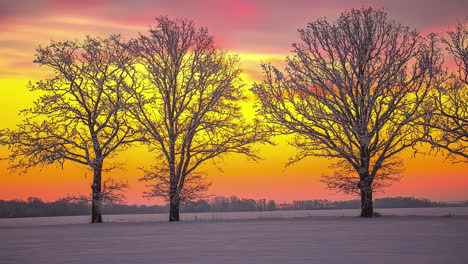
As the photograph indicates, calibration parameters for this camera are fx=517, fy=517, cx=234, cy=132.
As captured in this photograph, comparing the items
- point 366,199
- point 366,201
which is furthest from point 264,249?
point 366,201

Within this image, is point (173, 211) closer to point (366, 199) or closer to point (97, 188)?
point (97, 188)

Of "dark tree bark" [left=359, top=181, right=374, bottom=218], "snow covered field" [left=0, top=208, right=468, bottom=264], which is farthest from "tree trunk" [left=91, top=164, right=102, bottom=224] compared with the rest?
"dark tree bark" [left=359, top=181, right=374, bottom=218]

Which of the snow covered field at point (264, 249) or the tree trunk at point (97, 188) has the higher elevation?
the tree trunk at point (97, 188)

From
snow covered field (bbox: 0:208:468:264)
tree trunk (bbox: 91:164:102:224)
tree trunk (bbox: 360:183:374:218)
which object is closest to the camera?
snow covered field (bbox: 0:208:468:264)

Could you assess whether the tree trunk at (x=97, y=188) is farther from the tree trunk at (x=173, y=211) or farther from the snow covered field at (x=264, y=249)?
the snow covered field at (x=264, y=249)

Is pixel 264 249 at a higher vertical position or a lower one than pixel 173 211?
lower

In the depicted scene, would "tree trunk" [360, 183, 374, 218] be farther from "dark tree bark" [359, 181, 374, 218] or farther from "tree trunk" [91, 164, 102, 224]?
"tree trunk" [91, 164, 102, 224]

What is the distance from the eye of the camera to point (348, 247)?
17.0 metres

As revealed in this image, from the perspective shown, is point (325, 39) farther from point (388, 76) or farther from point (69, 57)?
point (69, 57)

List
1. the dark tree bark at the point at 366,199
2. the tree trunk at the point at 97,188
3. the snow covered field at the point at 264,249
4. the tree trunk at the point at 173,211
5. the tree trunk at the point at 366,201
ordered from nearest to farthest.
A: the snow covered field at the point at 264,249 < the dark tree bark at the point at 366,199 < the tree trunk at the point at 366,201 < the tree trunk at the point at 97,188 < the tree trunk at the point at 173,211

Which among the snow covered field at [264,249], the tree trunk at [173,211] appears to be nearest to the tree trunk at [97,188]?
the tree trunk at [173,211]

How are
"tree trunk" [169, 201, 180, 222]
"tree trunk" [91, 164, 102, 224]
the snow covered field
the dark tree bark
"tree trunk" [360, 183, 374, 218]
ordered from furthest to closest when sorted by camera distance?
"tree trunk" [169, 201, 180, 222], "tree trunk" [91, 164, 102, 224], "tree trunk" [360, 183, 374, 218], the dark tree bark, the snow covered field

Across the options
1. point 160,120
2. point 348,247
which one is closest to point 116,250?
point 348,247

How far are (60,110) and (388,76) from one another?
2312 centimetres
